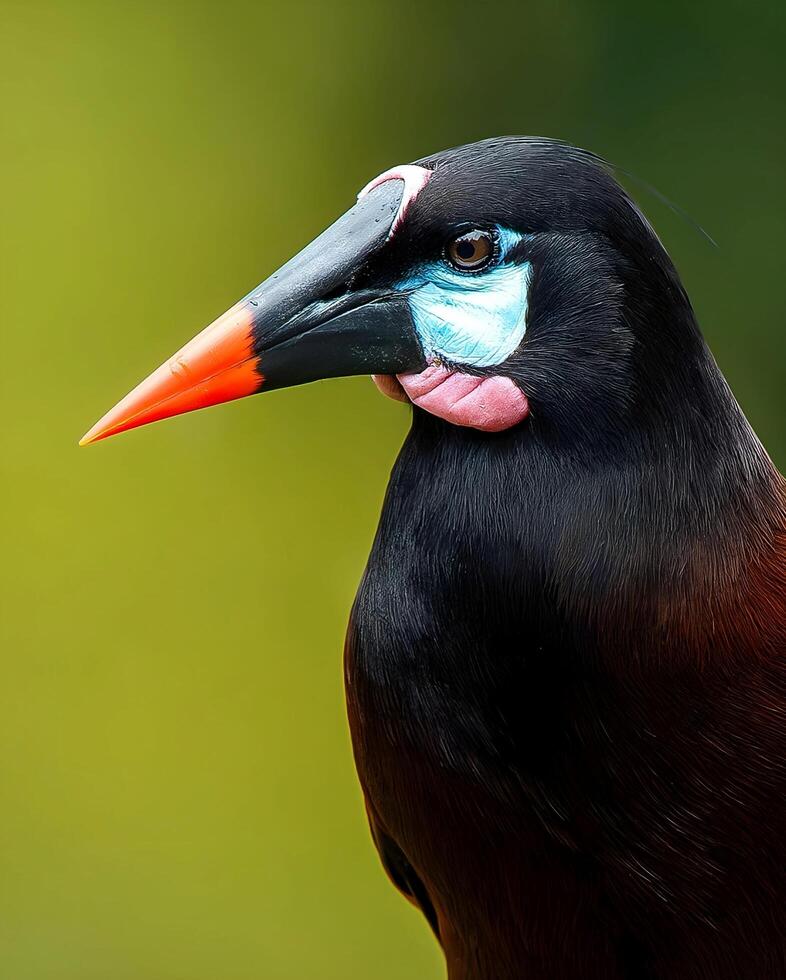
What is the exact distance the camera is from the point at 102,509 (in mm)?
2938

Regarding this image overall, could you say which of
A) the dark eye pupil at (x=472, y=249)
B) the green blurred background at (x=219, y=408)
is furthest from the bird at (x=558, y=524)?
the green blurred background at (x=219, y=408)

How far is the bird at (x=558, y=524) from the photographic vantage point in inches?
46.5

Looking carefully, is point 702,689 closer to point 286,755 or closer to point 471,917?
point 471,917

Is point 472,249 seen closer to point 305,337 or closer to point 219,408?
point 305,337

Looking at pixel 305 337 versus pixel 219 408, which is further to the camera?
pixel 219 408

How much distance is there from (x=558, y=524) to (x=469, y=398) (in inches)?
5.0

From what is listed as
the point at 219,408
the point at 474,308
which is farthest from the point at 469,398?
the point at 219,408

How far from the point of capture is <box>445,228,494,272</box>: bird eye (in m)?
1.18

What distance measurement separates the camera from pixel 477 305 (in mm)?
1184

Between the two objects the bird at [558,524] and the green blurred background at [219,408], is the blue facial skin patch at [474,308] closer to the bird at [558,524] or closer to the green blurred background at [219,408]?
the bird at [558,524]

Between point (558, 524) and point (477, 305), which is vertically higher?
point (477, 305)

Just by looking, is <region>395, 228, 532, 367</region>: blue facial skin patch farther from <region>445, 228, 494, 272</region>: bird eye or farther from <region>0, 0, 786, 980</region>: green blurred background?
<region>0, 0, 786, 980</region>: green blurred background

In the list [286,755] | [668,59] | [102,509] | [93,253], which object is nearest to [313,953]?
[286,755]

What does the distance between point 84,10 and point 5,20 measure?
0.15 metres
